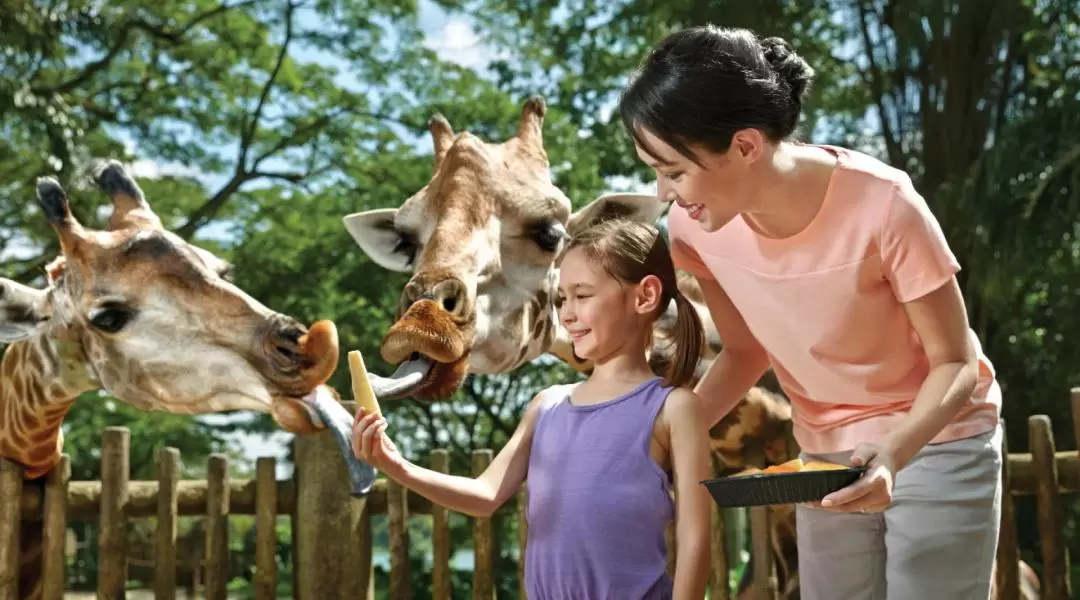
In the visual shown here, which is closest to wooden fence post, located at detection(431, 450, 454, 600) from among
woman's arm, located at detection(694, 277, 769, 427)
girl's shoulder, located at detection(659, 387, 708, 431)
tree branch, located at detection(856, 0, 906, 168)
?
woman's arm, located at detection(694, 277, 769, 427)

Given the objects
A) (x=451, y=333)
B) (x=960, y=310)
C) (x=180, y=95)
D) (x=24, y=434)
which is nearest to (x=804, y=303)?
(x=960, y=310)

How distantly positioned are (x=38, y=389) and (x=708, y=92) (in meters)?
2.63

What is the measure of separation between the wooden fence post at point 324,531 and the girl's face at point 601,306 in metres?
2.82

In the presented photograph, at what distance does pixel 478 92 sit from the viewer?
13.8 m

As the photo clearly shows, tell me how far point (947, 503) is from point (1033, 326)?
45.9 feet

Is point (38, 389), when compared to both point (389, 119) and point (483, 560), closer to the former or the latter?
point (483, 560)

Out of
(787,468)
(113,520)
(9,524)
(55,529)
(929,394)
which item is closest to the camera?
(787,468)

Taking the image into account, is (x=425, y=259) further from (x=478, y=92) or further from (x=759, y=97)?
(x=478, y=92)

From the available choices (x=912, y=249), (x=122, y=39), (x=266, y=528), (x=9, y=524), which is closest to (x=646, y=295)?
(x=912, y=249)

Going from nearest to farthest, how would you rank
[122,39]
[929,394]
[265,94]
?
1. [929,394]
2. [122,39]
3. [265,94]

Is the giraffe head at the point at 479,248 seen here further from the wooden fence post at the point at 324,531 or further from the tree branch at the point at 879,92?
the tree branch at the point at 879,92

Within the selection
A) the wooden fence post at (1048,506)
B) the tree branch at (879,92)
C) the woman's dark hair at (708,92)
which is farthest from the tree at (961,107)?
the woman's dark hair at (708,92)

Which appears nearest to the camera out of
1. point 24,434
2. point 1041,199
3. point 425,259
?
point 425,259

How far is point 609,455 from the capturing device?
229 centimetres
